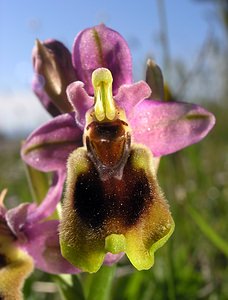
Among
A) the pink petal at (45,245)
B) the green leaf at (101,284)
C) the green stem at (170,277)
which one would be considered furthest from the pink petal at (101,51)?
the green stem at (170,277)

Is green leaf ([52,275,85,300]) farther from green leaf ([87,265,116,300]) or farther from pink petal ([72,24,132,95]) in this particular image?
pink petal ([72,24,132,95])

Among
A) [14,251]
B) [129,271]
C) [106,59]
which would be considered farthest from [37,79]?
[129,271]

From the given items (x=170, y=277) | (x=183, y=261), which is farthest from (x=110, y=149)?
(x=183, y=261)

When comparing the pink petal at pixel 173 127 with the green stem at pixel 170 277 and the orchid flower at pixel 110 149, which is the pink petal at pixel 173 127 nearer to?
the orchid flower at pixel 110 149

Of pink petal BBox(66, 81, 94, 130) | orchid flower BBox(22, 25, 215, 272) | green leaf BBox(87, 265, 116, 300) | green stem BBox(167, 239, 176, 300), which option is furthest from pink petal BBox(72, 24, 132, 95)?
green stem BBox(167, 239, 176, 300)

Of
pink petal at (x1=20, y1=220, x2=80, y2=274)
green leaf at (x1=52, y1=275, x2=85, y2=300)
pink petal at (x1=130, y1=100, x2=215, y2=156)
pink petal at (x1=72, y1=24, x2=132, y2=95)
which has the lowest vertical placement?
green leaf at (x1=52, y1=275, x2=85, y2=300)
